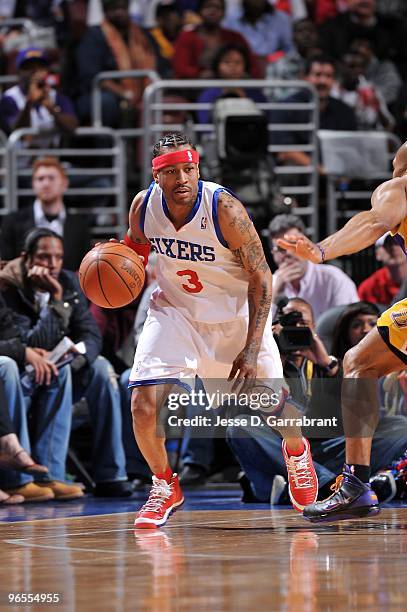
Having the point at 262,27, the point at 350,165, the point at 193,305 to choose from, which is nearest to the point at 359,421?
the point at 193,305

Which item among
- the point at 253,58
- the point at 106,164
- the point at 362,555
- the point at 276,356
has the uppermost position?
the point at 253,58

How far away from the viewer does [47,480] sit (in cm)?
795

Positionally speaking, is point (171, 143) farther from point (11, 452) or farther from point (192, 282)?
point (11, 452)

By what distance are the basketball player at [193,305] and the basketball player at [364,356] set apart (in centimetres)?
45

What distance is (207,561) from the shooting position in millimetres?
4848

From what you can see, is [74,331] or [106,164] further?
[106,164]

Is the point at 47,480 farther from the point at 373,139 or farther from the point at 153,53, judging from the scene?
the point at 153,53

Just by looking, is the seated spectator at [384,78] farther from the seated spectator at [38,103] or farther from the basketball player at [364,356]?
the basketball player at [364,356]

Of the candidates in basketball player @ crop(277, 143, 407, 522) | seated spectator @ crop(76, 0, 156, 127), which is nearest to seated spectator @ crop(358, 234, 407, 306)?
basketball player @ crop(277, 143, 407, 522)

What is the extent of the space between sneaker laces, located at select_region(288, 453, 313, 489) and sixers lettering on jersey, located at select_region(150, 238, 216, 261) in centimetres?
120

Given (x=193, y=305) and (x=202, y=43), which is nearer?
(x=193, y=305)

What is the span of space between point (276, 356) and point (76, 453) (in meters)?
2.88

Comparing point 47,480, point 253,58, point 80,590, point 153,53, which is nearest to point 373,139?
point 253,58

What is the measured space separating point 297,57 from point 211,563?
28.9ft
